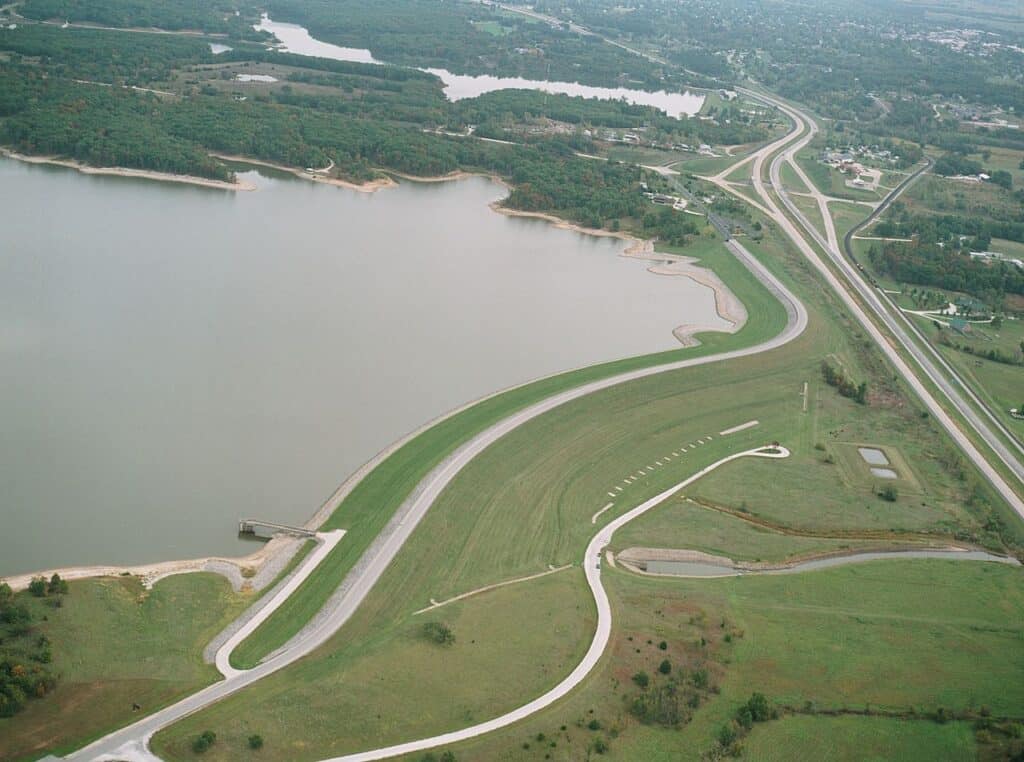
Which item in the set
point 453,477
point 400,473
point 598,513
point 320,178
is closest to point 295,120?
point 320,178

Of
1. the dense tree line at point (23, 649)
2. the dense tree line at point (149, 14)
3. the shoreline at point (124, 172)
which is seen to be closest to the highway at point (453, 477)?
the dense tree line at point (23, 649)

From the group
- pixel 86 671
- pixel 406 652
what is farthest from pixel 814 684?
pixel 86 671

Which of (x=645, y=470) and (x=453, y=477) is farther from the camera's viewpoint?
(x=645, y=470)

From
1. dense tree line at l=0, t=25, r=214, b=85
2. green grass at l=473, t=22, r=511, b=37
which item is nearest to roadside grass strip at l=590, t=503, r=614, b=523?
dense tree line at l=0, t=25, r=214, b=85

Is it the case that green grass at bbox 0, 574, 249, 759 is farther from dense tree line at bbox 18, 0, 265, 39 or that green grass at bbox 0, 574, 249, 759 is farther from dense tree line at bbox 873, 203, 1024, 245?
dense tree line at bbox 18, 0, 265, 39

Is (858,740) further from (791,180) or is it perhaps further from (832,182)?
(832,182)

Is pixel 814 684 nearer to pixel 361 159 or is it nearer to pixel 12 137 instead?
pixel 361 159
